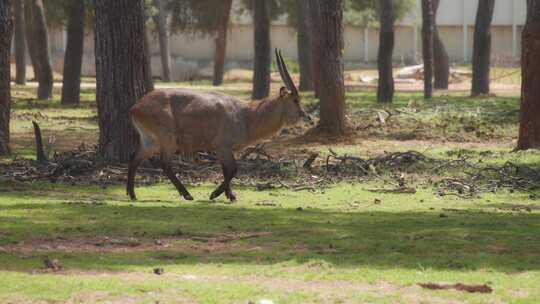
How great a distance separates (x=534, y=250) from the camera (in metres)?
9.63

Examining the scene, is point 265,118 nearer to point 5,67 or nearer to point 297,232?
point 297,232

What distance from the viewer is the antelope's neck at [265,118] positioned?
13.7 m

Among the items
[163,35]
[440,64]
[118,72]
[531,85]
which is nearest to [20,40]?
[163,35]

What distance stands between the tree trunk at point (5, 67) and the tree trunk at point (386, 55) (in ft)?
46.5

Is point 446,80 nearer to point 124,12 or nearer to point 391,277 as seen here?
point 124,12

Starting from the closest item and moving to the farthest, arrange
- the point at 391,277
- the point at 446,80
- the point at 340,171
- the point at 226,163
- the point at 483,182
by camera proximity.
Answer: the point at 391,277 < the point at 226,163 < the point at 483,182 < the point at 340,171 < the point at 446,80

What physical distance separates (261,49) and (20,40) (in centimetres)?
1296

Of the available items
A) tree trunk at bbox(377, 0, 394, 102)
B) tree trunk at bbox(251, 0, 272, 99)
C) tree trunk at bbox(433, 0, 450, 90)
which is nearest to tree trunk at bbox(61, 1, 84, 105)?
tree trunk at bbox(251, 0, 272, 99)

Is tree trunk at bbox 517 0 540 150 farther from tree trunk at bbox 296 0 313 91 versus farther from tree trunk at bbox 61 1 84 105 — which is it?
tree trunk at bbox 296 0 313 91

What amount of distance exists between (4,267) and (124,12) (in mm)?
7972

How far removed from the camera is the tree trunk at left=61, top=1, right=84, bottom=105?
30.2 meters

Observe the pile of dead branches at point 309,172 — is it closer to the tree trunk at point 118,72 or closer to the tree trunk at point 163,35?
the tree trunk at point 118,72

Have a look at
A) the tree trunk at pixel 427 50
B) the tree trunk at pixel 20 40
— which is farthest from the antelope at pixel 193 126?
the tree trunk at pixel 20 40

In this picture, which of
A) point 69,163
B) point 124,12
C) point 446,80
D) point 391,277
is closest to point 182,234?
point 391,277
